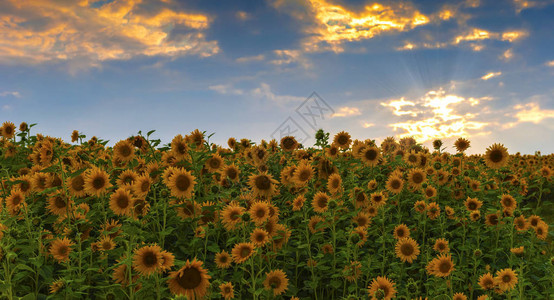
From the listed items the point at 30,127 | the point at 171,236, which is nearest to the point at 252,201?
the point at 171,236

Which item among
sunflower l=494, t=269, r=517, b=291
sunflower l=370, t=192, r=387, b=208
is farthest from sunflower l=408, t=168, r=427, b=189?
sunflower l=494, t=269, r=517, b=291

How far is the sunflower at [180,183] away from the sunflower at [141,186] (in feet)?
0.95

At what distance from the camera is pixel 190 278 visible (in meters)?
3.56

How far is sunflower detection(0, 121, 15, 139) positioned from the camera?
9766mm

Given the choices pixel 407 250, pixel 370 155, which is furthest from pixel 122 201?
pixel 370 155

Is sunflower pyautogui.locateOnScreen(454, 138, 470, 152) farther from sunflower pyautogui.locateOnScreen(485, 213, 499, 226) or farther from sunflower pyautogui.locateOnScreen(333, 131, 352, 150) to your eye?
sunflower pyautogui.locateOnScreen(333, 131, 352, 150)

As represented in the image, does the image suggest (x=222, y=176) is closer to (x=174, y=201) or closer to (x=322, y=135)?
(x=174, y=201)

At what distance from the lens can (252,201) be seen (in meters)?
5.56

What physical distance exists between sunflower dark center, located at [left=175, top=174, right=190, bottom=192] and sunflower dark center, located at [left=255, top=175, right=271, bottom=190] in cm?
114

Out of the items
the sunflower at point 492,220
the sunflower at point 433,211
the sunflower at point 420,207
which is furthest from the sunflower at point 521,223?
the sunflower at point 420,207

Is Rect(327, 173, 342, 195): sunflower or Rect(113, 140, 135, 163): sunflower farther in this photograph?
Rect(327, 173, 342, 195): sunflower

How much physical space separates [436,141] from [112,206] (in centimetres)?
855

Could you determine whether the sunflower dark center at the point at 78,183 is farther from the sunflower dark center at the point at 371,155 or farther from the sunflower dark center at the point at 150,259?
the sunflower dark center at the point at 371,155

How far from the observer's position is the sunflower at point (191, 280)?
3473 millimetres
